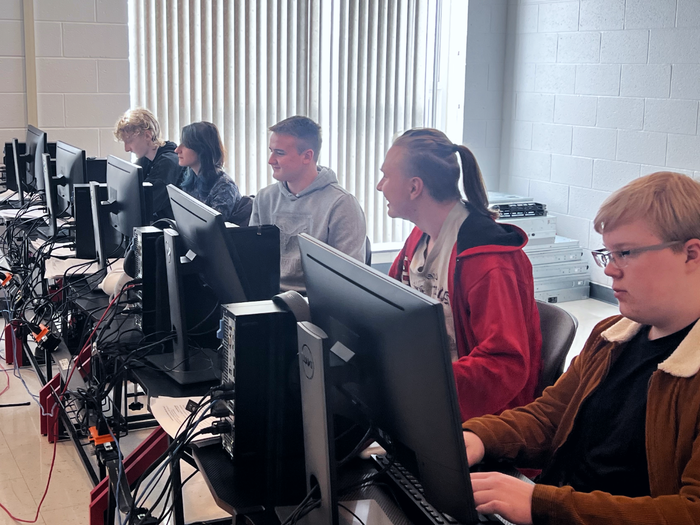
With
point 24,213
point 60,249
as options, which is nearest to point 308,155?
point 60,249

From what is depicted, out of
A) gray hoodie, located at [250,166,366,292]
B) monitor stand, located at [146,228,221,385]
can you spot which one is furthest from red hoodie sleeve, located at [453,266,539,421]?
gray hoodie, located at [250,166,366,292]

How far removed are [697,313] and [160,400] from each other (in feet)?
3.80

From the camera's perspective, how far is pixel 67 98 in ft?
15.9

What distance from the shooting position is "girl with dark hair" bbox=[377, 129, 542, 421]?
1605 mm

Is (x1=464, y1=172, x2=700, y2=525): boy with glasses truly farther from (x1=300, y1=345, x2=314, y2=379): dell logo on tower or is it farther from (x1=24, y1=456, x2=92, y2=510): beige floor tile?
(x1=24, y1=456, x2=92, y2=510): beige floor tile

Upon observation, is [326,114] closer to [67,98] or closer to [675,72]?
[67,98]

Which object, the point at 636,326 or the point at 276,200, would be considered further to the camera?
the point at 276,200

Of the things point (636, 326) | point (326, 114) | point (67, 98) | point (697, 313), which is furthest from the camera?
point (326, 114)

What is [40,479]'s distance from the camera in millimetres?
2729

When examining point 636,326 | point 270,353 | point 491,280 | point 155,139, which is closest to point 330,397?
point 270,353

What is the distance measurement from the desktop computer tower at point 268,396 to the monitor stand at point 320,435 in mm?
136

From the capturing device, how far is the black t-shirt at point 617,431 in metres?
1.22

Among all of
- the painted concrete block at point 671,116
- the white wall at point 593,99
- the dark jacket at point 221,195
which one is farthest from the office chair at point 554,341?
the painted concrete block at point 671,116

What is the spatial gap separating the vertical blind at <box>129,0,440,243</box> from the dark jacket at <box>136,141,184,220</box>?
0.91 metres
